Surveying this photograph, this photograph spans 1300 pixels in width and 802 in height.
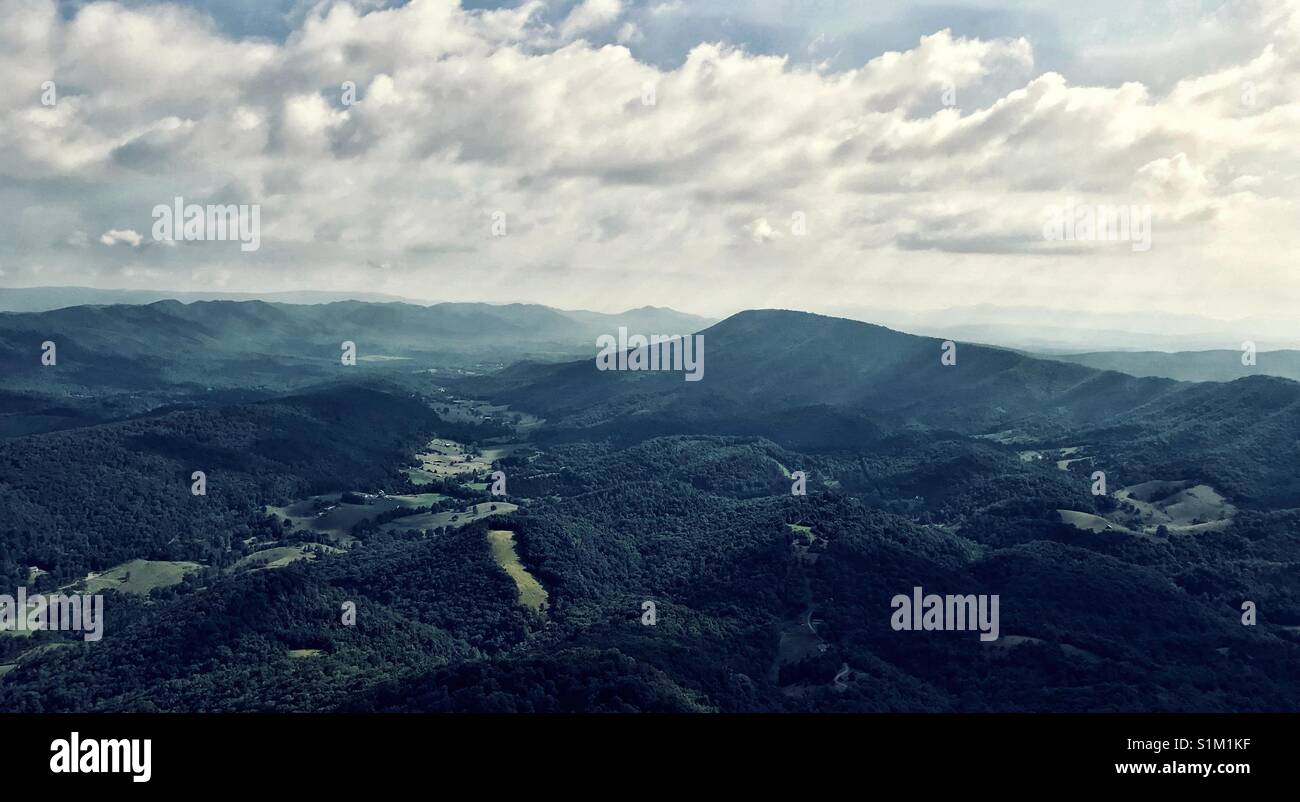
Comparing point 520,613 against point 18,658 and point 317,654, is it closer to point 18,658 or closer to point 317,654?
point 317,654

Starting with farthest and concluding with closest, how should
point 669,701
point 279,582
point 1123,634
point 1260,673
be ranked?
point 279,582 < point 1123,634 < point 1260,673 < point 669,701

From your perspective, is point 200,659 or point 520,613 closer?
point 200,659
